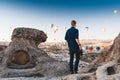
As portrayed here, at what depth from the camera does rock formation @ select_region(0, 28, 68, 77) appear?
49.9 feet

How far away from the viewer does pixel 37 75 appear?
15.1m

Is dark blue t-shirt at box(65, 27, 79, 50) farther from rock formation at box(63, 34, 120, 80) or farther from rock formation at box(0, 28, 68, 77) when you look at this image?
rock formation at box(0, 28, 68, 77)

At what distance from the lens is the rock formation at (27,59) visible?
15219 millimetres

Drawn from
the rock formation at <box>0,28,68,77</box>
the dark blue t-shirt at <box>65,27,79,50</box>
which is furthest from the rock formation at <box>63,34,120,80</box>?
the rock formation at <box>0,28,68,77</box>

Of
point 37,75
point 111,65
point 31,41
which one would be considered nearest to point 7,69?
point 37,75

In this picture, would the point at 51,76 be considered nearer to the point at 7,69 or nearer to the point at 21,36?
the point at 7,69

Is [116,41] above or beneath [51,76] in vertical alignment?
above

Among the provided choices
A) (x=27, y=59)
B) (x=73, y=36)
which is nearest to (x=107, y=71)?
(x=73, y=36)

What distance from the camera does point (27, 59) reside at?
16656mm

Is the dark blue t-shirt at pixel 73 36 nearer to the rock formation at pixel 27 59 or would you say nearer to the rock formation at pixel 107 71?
the rock formation at pixel 107 71

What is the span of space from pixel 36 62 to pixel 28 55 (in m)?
0.72

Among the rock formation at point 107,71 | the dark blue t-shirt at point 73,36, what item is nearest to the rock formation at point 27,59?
the dark blue t-shirt at point 73,36

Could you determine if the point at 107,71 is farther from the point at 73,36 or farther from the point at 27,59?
the point at 27,59

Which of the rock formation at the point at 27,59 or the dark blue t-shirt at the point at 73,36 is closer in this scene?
the dark blue t-shirt at the point at 73,36
